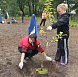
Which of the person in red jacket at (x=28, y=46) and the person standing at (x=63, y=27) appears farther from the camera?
the person standing at (x=63, y=27)

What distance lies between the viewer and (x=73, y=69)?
2928mm

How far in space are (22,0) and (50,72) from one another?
83.1 feet

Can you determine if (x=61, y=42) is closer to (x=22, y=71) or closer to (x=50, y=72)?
(x=50, y=72)

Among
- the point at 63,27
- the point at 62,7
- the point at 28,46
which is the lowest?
the point at 28,46

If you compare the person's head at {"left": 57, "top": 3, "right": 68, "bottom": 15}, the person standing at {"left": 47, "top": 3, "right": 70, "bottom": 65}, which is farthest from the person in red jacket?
the person's head at {"left": 57, "top": 3, "right": 68, "bottom": 15}

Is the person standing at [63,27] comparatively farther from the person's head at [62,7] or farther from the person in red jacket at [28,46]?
the person in red jacket at [28,46]

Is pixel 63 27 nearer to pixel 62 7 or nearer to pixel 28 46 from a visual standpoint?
pixel 62 7

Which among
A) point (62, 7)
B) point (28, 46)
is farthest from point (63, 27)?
point (28, 46)

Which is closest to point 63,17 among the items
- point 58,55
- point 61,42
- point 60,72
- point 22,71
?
point 61,42

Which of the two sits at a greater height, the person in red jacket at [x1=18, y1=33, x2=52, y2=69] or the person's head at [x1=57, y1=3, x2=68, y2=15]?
the person's head at [x1=57, y1=3, x2=68, y2=15]

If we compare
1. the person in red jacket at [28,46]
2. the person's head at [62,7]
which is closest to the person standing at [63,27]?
the person's head at [62,7]

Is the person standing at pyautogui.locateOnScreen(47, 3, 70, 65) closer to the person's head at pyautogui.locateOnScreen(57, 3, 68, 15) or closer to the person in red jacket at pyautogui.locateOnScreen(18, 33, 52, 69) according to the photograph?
the person's head at pyautogui.locateOnScreen(57, 3, 68, 15)

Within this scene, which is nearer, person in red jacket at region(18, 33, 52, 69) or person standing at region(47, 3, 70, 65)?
person in red jacket at region(18, 33, 52, 69)

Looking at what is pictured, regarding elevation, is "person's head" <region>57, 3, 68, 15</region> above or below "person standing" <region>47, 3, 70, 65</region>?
above
